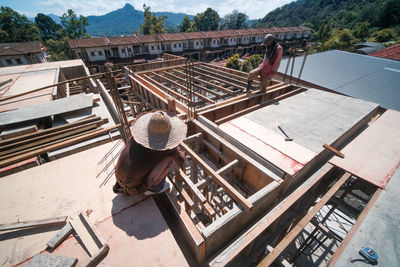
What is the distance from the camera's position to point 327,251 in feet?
21.8

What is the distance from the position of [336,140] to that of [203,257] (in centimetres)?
377

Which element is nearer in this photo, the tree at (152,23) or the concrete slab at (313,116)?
the concrete slab at (313,116)

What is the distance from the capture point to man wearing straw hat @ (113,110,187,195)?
2.37 m

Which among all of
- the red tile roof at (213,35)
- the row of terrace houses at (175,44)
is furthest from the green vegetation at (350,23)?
the red tile roof at (213,35)

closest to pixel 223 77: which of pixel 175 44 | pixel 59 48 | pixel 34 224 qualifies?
pixel 34 224

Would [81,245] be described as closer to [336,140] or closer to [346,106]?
[336,140]

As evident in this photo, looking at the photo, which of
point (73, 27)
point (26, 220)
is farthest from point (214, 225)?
point (73, 27)

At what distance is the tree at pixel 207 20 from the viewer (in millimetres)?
62981

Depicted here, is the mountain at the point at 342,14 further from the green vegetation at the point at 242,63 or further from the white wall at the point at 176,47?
the white wall at the point at 176,47

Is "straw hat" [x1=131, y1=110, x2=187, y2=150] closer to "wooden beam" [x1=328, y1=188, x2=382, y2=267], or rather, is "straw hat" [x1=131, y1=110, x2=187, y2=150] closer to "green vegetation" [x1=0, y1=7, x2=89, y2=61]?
"wooden beam" [x1=328, y1=188, x2=382, y2=267]

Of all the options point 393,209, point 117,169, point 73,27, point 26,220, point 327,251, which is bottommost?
point 327,251

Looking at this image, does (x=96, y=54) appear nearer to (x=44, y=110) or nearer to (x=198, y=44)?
(x=198, y=44)

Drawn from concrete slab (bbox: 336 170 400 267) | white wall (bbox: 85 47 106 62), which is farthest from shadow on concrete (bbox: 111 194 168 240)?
white wall (bbox: 85 47 106 62)

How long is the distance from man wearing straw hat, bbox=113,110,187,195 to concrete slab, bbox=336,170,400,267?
9.24 ft
